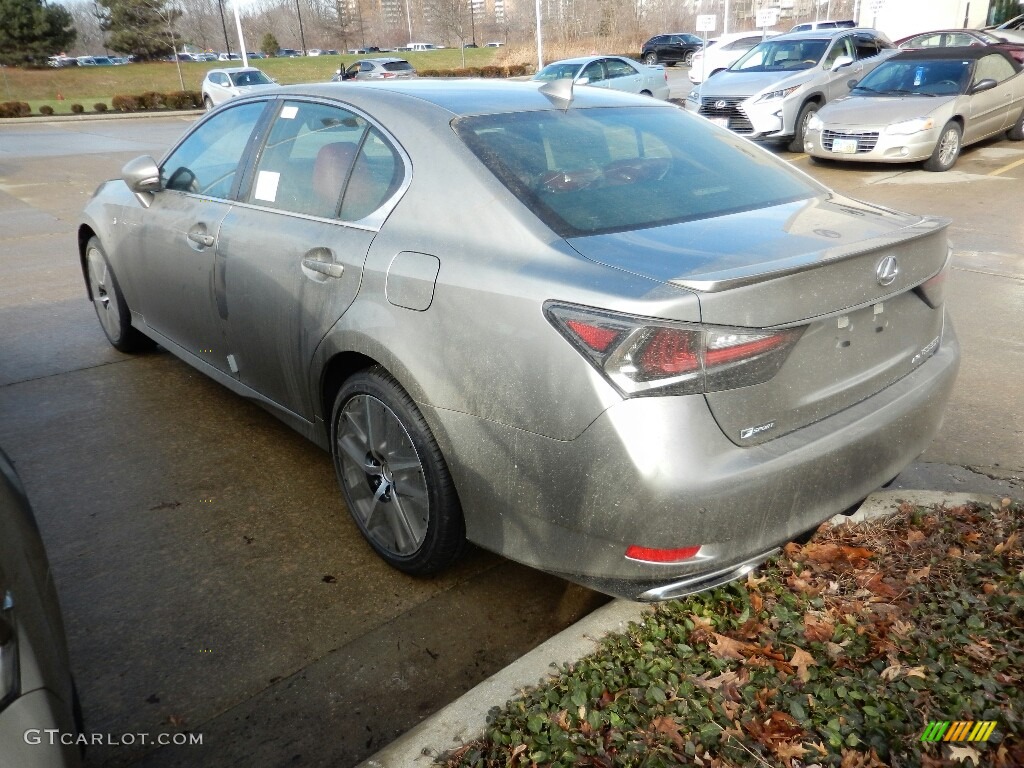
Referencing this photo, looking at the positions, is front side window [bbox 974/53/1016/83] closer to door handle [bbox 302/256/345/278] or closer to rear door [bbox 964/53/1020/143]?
rear door [bbox 964/53/1020/143]

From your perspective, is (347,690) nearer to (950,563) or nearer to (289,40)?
(950,563)

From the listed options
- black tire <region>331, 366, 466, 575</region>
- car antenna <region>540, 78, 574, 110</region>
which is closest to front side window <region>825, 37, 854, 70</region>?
car antenna <region>540, 78, 574, 110</region>

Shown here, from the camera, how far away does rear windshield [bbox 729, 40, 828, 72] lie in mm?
14102

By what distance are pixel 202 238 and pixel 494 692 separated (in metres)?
2.58

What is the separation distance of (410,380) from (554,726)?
44.0 inches

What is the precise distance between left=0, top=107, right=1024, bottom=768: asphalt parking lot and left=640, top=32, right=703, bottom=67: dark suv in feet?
145

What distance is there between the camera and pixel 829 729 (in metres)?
2.09

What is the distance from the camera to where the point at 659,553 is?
2.26 meters

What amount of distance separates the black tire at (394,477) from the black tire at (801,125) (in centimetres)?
1224

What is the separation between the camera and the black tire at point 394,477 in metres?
2.72

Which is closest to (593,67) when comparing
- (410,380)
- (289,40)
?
(410,380)

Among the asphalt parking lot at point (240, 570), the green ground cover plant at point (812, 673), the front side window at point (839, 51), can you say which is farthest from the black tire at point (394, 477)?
the front side window at point (839, 51)

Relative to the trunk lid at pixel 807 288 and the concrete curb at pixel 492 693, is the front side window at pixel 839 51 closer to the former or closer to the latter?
the trunk lid at pixel 807 288

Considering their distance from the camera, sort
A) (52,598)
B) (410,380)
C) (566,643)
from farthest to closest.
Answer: (410,380), (566,643), (52,598)
